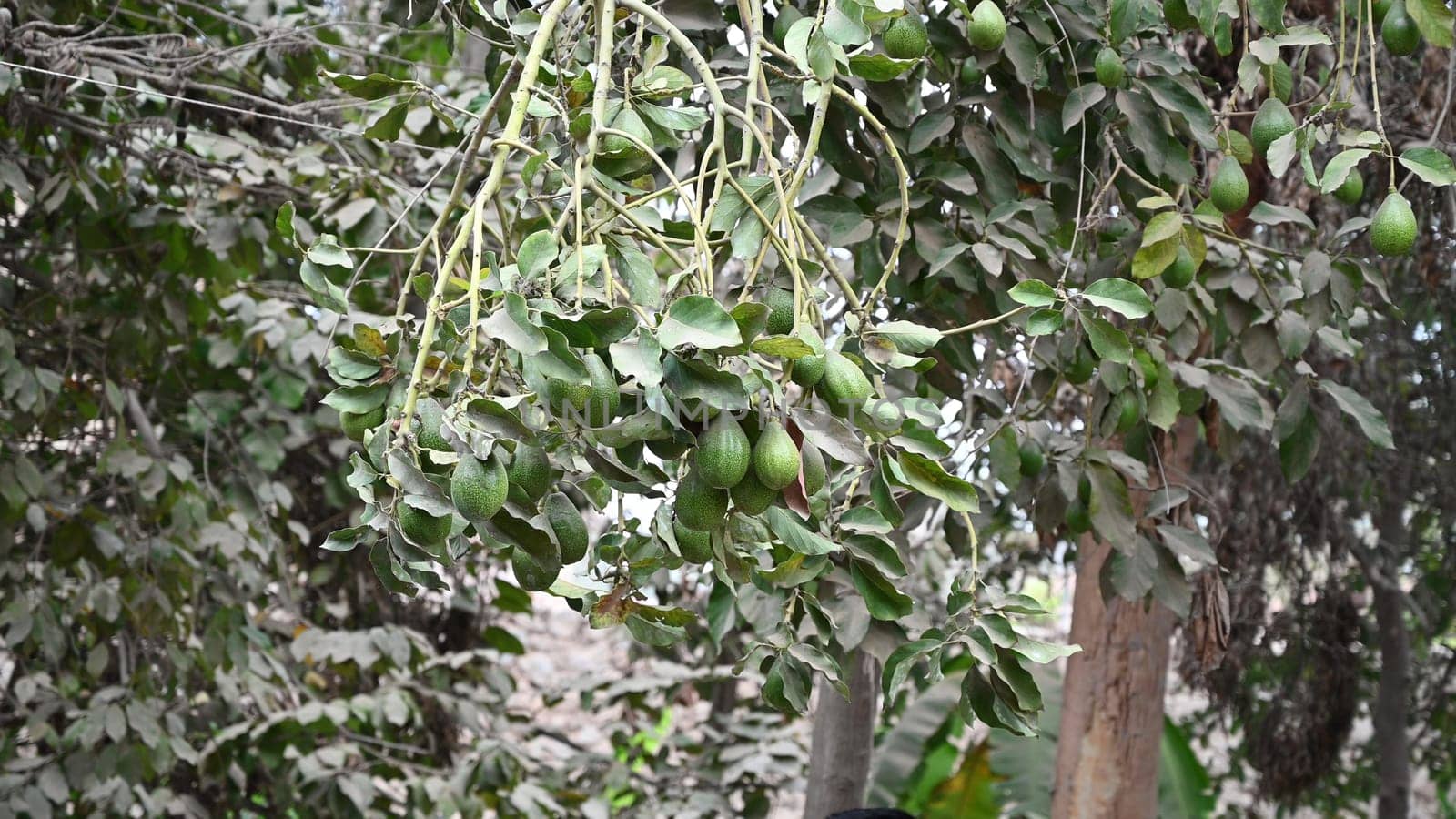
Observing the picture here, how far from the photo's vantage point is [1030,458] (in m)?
1.72

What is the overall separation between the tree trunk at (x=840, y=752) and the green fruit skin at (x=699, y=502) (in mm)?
1739

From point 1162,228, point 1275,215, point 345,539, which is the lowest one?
point 345,539

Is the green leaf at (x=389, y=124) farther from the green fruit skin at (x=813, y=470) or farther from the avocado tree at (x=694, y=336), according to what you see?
the green fruit skin at (x=813, y=470)

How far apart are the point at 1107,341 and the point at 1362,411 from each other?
62 cm

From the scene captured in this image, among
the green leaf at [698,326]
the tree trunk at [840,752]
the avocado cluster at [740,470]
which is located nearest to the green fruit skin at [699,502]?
the avocado cluster at [740,470]

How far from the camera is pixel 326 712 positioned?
Result: 287 cm

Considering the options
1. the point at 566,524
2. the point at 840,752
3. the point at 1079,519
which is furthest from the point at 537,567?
the point at 840,752

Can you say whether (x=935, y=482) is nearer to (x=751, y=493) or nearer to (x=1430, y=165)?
(x=751, y=493)

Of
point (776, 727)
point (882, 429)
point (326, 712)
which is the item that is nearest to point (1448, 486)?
point (776, 727)

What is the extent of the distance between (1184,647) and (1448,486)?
84 cm

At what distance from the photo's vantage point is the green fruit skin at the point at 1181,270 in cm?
156

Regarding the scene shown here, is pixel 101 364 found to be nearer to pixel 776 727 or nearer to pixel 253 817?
pixel 253 817

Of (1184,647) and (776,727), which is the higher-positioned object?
(1184,647)

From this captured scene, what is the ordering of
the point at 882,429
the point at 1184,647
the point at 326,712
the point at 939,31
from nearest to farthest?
1. the point at 882,429
2. the point at 939,31
3. the point at 326,712
4. the point at 1184,647
